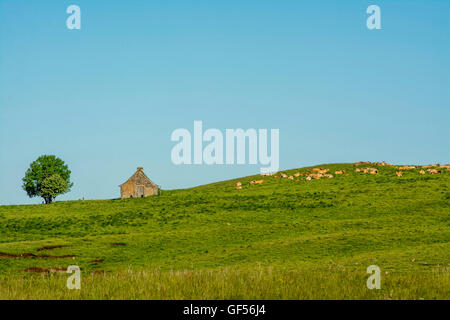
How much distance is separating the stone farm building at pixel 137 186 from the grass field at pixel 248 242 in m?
22.4

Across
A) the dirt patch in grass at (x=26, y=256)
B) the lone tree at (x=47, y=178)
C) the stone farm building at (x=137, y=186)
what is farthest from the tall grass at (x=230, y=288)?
the lone tree at (x=47, y=178)

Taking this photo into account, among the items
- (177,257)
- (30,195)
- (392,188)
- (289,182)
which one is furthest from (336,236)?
(30,195)

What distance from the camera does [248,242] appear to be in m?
46.9

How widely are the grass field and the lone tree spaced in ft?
158

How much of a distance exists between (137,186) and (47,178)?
34.8m

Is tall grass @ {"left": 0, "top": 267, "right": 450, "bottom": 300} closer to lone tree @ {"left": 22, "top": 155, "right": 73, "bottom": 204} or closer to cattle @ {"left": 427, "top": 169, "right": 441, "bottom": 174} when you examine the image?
cattle @ {"left": 427, "top": 169, "right": 441, "bottom": 174}

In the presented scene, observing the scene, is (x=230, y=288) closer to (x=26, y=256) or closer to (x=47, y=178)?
(x=26, y=256)

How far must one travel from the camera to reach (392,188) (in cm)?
6969

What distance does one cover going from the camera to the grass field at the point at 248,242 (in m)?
16.6

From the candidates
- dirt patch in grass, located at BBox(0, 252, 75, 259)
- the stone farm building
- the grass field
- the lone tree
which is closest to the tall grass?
the grass field

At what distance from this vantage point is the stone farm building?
354ft

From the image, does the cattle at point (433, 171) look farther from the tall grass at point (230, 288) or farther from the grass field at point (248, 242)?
the tall grass at point (230, 288)

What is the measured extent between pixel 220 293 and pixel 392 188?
5850 centimetres
